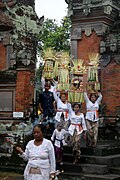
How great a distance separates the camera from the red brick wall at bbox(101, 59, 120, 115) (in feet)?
47.5

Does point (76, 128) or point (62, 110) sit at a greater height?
point (62, 110)

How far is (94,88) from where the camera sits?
1159 centimetres

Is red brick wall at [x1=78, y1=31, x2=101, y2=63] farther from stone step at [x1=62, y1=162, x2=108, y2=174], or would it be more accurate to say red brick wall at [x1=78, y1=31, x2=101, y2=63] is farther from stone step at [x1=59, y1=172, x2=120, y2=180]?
stone step at [x1=59, y1=172, x2=120, y2=180]

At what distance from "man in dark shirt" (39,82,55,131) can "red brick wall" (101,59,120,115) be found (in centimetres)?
410

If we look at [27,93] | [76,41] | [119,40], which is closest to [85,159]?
[27,93]

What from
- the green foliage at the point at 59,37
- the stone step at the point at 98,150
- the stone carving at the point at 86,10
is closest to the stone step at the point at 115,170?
the stone step at the point at 98,150

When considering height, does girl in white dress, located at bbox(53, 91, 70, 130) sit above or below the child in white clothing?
above

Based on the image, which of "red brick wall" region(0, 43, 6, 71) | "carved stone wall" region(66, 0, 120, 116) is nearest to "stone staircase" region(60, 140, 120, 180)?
"carved stone wall" region(66, 0, 120, 116)

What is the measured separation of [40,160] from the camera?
600 cm

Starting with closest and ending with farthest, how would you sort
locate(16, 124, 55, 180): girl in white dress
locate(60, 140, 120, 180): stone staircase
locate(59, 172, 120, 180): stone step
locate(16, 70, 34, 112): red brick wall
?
locate(16, 124, 55, 180): girl in white dress, locate(59, 172, 120, 180): stone step, locate(60, 140, 120, 180): stone staircase, locate(16, 70, 34, 112): red brick wall

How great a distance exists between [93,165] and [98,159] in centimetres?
28

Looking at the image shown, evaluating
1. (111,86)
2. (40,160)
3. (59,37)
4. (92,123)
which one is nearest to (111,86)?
(111,86)

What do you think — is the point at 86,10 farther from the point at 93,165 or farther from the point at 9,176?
the point at 9,176

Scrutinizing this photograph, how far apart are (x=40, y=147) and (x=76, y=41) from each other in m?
10.5
